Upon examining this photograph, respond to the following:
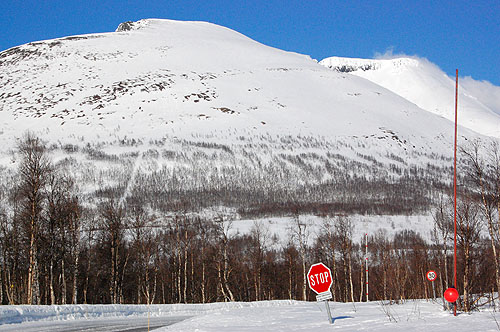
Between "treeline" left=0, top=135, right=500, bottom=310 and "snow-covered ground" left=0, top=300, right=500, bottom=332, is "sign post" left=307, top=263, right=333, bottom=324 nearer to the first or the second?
"snow-covered ground" left=0, top=300, right=500, bottom=332

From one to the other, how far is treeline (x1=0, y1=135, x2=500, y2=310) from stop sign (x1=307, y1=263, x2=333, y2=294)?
685 centimetres

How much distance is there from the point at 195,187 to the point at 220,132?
44.3 metres

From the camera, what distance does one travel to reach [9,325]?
61.1 ft

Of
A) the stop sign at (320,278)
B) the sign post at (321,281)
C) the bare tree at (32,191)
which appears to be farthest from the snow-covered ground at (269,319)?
the bare tree at (32,191)

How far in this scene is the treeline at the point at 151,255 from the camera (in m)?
28.6

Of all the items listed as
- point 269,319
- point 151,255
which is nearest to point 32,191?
point 269,319

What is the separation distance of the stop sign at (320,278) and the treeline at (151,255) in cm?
685

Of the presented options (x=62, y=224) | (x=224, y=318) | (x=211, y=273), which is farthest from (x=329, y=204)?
(x=224, y=318)

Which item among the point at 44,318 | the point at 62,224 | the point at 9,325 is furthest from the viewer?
the point at 62,224

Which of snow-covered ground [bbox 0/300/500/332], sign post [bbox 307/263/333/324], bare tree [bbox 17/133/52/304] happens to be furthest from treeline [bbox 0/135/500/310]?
sign post [bbox 307/263/333/324]

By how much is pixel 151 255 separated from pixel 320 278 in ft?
143

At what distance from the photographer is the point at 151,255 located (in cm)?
5759

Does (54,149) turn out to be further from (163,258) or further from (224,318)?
(224,318)

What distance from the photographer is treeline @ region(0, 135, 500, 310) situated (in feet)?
93.7
